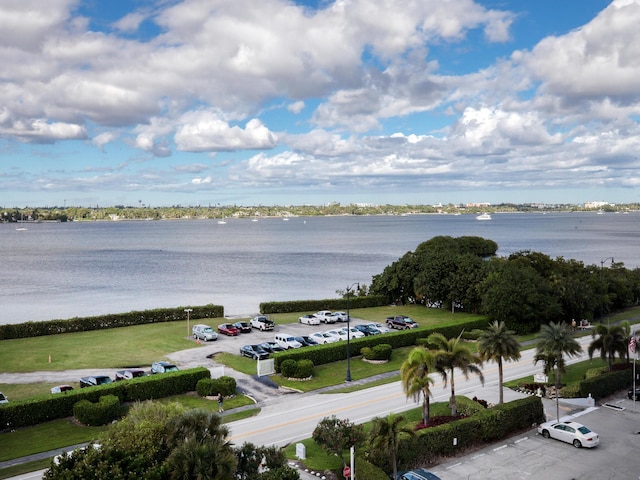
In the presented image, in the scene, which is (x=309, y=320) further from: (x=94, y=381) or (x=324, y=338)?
(x=94, y=381)

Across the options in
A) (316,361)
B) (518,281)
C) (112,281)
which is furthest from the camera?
(112,281)

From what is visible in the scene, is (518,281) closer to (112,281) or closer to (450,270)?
(450,270)

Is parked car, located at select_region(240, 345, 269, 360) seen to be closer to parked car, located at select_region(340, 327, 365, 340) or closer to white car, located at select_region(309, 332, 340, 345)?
white car, located at select_region(309, 332, 340, 345)

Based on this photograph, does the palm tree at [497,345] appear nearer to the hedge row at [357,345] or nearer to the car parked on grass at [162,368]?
the hedge row at [357,345]

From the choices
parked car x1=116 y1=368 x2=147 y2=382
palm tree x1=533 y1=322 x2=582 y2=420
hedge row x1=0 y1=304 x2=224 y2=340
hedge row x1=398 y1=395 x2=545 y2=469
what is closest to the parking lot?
hedge row x1=398 y1=395 x2=545 y2=469

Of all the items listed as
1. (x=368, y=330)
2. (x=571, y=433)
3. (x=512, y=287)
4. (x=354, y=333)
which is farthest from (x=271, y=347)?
(x=512, y=287)

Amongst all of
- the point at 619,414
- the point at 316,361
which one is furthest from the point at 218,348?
the point at 619,414
